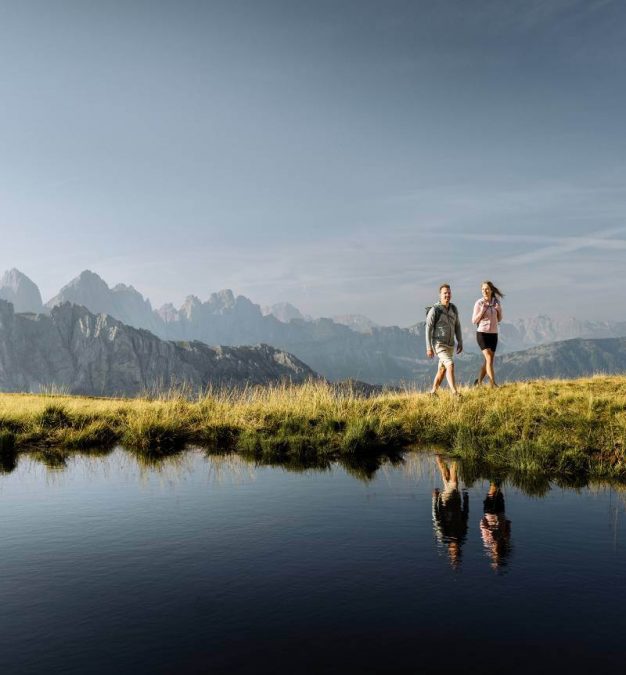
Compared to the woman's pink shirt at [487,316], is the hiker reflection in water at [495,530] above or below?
below

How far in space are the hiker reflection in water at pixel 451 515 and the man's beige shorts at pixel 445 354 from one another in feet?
24.9

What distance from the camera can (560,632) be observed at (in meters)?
5.00

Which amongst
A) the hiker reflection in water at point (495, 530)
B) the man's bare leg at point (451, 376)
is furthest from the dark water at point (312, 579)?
the man's bare leg at point (451, 376)

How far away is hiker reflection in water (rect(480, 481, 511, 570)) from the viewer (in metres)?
6.77

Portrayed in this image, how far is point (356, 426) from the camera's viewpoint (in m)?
14.6

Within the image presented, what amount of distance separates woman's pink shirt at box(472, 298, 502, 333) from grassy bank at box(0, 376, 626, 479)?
7.38 ft

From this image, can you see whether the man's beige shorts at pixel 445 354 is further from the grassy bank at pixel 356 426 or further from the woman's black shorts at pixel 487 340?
the woman's black shorts at pixel 487 340

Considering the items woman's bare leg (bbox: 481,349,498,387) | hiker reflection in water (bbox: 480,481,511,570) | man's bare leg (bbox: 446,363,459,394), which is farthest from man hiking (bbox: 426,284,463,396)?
hiker reflection in water (bbox: 480,481,511,570)

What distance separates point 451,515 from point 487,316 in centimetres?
1266

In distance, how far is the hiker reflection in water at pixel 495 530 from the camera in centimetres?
677

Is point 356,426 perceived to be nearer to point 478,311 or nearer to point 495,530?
point 495,530

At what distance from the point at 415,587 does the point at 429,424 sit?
9.94 meters

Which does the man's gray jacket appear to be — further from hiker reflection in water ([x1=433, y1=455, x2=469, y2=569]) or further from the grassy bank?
hiker reflection in water ([x1=433, y1=455, x2=469, y2=569])

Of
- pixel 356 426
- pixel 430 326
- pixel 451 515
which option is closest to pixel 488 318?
pixel 430 326
